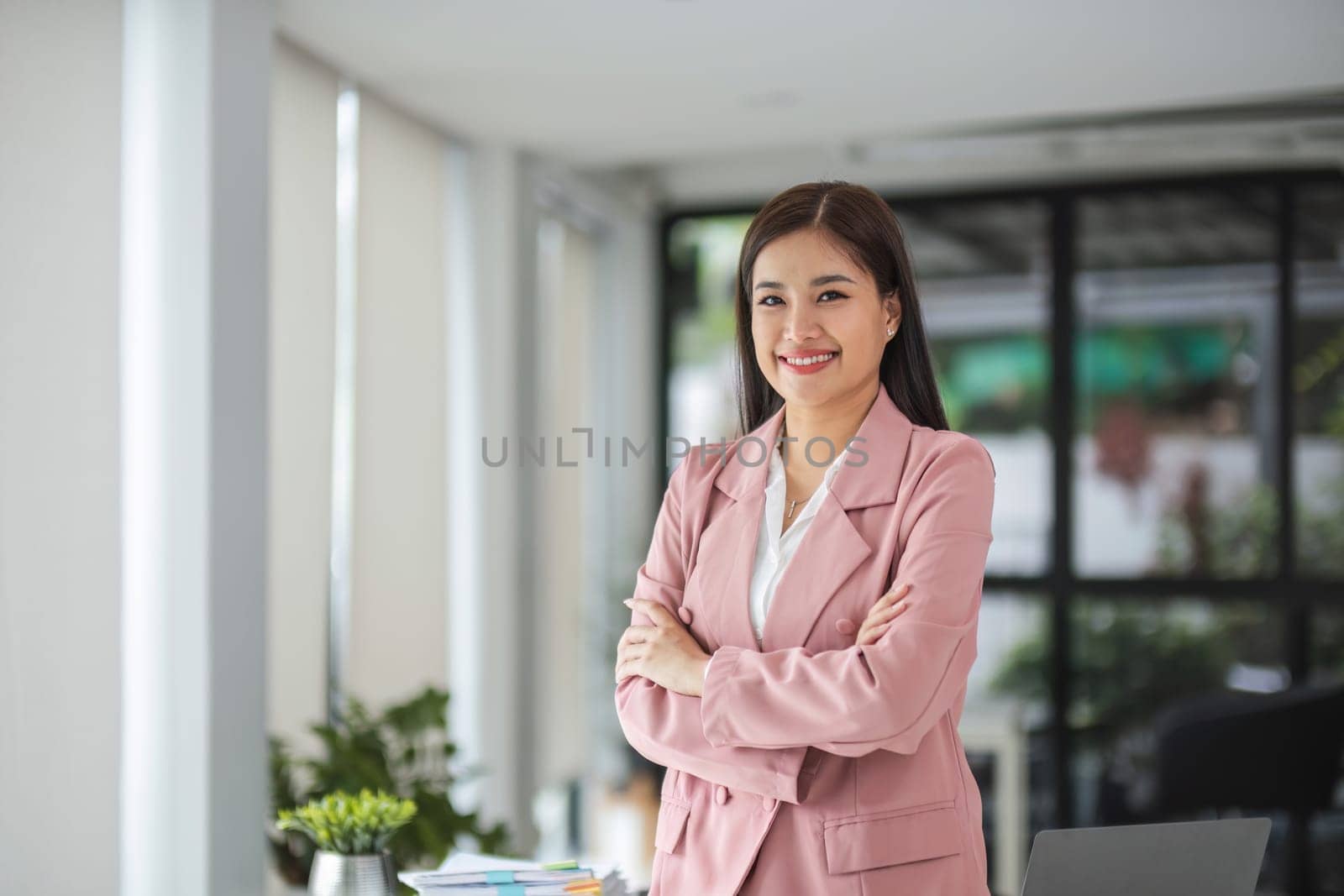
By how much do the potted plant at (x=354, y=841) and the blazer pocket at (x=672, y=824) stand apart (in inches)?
35.3

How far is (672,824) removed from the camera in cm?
169

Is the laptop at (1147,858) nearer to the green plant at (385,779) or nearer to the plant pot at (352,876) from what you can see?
the plant pot at (352,876)

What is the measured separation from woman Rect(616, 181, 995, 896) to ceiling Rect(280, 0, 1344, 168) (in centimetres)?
163

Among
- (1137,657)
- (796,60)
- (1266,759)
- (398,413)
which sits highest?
(796,60)

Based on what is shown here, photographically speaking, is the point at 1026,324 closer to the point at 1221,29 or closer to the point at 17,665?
the point at 1221,29

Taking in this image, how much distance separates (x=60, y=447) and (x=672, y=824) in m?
1.56

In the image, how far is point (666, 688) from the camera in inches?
66.7

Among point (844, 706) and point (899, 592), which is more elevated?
point (899, 592)

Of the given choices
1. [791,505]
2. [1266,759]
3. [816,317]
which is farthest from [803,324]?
[1266,759]

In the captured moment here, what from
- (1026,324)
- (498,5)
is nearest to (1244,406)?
(1026,324)

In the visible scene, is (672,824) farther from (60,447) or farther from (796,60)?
(796,60)

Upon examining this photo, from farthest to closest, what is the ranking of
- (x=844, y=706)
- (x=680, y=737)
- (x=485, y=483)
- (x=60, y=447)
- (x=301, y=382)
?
(x=485, y=483), (x=301, y=382), (x=60, y=447), (x=680, y=737), (x=844, y=706)

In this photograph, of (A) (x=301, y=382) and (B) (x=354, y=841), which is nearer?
(B) (x=354, y=841)

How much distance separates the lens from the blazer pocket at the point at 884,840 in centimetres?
155
